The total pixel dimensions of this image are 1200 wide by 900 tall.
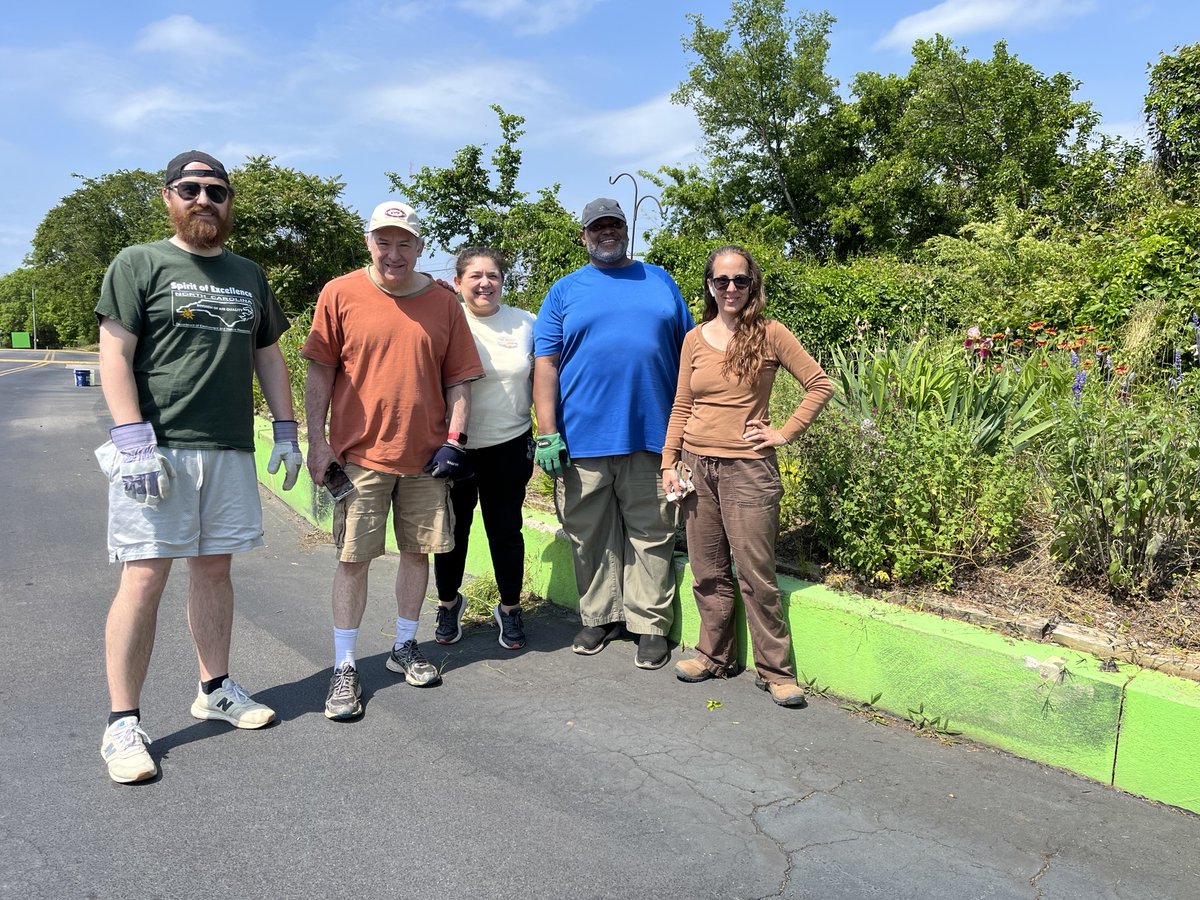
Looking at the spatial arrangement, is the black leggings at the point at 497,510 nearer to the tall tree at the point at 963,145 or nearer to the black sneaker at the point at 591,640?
the black sneaker at the point at 591,640

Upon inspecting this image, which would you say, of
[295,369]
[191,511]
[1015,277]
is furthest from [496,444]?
[1015,277]

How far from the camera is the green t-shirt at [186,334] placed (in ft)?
10.2

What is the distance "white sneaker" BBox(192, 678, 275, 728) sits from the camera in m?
3.41

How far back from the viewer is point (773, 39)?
119 feet

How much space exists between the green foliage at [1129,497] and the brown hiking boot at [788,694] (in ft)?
3.98

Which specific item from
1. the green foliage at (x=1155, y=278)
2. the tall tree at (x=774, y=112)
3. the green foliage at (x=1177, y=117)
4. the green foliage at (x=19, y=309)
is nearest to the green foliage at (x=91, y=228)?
the green foliage at (x=19, y=309)

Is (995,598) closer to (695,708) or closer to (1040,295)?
(695,708)

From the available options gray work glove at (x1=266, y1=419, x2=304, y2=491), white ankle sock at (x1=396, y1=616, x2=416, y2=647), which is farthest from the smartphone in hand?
white ankle sock at (x1=396, y1=616, x2=416, y2=647)

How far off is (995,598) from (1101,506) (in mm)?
543

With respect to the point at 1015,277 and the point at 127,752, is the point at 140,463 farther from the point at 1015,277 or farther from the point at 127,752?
the point at 1015,277

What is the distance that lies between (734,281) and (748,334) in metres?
0.23

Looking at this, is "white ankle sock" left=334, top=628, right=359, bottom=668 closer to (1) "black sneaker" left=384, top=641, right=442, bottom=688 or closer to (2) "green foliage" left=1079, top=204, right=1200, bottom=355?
(1) "black sneaker" left=384, top=641, right=442, bottom=688

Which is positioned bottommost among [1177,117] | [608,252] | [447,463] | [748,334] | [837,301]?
[447,463]

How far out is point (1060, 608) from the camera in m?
3.52
